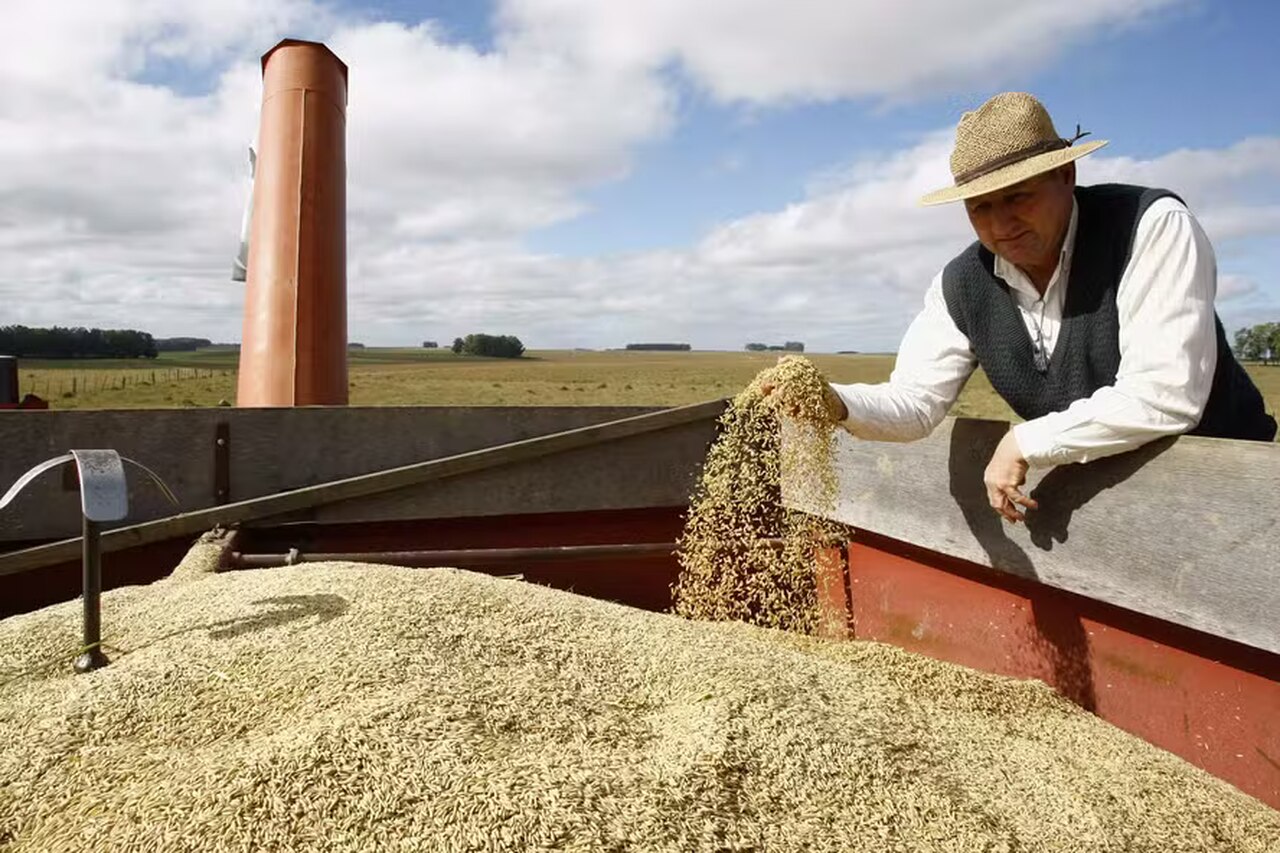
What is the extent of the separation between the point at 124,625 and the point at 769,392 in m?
1.66

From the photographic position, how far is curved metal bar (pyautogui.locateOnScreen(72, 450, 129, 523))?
152 centimetres

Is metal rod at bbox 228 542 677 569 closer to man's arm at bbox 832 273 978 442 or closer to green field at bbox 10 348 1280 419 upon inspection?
man's arm at bbox 832 273 978 442

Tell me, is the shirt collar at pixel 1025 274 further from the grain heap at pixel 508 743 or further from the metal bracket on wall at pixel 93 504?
the metal bracket on wall at pixel 93 504

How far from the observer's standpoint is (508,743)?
4.74 feet

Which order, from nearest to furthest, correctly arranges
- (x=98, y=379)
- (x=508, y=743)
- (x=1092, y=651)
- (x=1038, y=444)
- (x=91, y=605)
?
(x=508, y=743), (x=91, y=605), (x=1038, y=444), (x=1092, y=651), (x=98, y=379)

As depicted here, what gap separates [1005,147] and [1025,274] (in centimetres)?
34

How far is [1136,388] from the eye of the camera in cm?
186

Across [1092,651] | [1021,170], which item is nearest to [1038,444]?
[1092,651]

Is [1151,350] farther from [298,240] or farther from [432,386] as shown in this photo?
[432,386]

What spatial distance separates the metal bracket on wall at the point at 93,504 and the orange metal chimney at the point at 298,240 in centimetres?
228

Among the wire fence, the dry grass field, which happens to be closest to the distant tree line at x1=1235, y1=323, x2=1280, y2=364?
the dry grass field

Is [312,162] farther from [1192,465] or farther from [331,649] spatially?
[1192,465]

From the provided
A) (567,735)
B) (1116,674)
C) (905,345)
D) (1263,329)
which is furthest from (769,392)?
(1263,329)

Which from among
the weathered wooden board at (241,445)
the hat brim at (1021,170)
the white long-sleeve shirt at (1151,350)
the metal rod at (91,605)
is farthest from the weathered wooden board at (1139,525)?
the metal rod at (91,605)
